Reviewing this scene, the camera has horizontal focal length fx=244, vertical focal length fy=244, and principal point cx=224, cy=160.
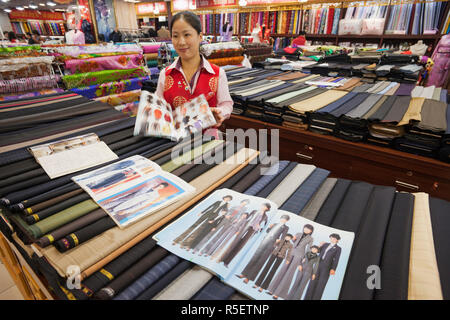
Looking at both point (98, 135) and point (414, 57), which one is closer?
point (98, 135)

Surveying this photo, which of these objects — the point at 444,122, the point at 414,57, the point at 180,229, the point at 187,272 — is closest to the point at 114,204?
the point at 180,229

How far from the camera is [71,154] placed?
119 cm

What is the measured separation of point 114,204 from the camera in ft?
2.93

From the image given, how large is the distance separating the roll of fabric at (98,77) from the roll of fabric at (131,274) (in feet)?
6.18

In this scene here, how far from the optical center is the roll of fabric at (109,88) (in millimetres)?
2082

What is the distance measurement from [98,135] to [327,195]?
48.5 inches

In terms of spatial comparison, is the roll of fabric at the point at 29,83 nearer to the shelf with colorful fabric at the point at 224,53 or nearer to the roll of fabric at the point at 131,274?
the roll of fabric at the point at 131,274

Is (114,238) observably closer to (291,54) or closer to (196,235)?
(196,235)

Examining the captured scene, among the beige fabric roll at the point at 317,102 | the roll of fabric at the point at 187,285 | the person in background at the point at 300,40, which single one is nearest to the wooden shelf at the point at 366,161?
the beige fabric roll at the point at 317,102

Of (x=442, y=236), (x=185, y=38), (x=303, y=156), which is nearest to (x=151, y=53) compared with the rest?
(x=185, y=38)

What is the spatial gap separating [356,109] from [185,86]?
1.51m

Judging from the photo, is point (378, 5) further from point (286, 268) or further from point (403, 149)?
point (286, 268)

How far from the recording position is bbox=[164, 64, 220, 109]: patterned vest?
1915 millimetres

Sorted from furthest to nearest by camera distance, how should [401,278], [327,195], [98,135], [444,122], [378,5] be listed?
[378,5]
[444,122]
[98,135]
[327,195]
[401,278]
